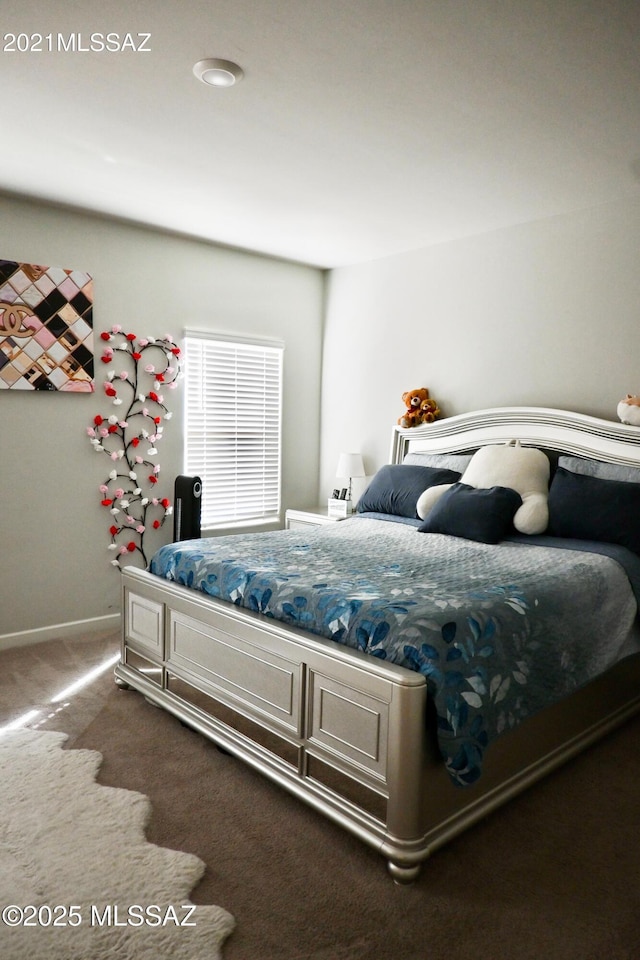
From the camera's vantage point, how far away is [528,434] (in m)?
3.97

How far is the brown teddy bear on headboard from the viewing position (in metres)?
4.62

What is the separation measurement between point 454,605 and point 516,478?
1.61 meters

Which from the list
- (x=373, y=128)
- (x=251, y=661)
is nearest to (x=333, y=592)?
(x=251, y=661)

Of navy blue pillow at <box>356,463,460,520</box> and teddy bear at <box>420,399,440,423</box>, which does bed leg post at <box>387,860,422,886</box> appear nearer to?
navy blue pillow at <box>356,463,460,520</box>

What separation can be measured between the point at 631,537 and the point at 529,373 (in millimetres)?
1409

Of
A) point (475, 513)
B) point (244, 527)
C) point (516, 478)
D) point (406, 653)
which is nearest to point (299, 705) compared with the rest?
point (406, 653)

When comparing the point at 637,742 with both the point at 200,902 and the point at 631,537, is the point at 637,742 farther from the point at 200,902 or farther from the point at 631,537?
the point at 200,902

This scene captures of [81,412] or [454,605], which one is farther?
[81,412]

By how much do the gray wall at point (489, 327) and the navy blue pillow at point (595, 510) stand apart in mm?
658

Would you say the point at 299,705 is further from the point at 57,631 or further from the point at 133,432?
the point at 133,432

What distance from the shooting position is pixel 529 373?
417 cm

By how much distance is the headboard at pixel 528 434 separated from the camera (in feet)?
11.8

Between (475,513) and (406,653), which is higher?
(475,513)

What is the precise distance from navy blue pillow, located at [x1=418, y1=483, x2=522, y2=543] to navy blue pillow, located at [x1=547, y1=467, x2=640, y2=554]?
23 cm
